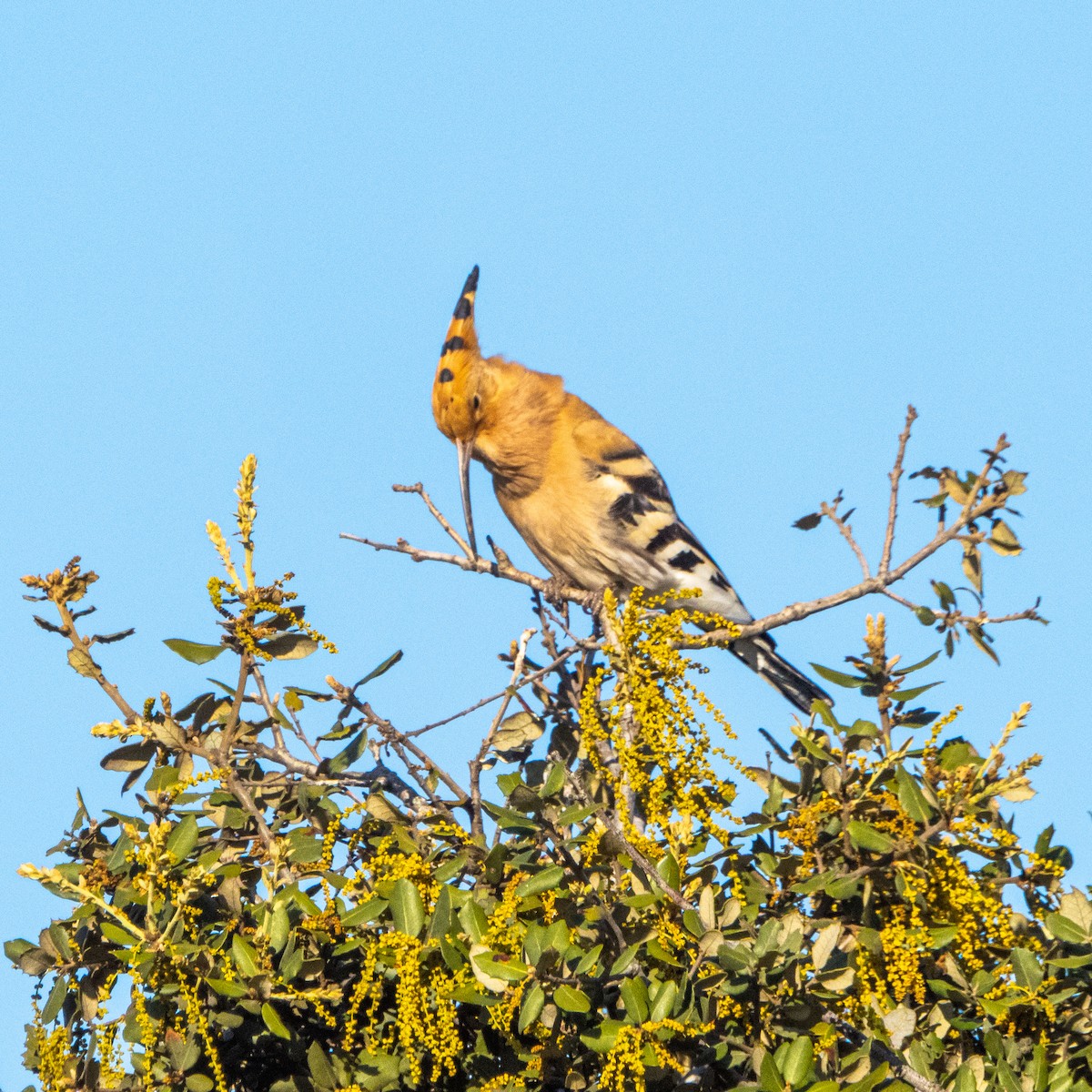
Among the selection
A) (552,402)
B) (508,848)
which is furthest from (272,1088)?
(552,402)

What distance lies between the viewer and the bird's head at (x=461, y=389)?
4.89 m

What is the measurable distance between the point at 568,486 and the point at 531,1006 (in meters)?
3.19

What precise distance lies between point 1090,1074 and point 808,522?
1.13 meters

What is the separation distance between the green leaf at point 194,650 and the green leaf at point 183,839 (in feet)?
0.92

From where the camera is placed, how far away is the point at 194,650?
7.25 feet

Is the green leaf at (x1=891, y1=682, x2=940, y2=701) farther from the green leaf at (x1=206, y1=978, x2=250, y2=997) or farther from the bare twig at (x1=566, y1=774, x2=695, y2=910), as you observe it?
the green leaf at (x1=206, y1=978, x2=250, y2=997)

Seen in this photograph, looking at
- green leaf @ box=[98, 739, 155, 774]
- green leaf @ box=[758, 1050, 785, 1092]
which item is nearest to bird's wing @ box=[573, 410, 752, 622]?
green leaf @ box=[98, 739, 155, 774]

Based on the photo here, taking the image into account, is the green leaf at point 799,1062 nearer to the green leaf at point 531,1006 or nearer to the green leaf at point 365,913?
the green leaf at point 531,1006

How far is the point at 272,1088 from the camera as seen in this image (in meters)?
2.07

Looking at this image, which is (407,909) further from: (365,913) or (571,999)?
(571,999)

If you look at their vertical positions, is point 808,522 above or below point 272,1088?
above

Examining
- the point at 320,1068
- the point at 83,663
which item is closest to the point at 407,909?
the point at 320,1068

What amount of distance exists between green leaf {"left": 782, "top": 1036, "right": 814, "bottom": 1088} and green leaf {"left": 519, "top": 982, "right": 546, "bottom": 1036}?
0.32 metres

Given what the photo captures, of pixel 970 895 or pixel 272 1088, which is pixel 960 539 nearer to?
pixel 970 895
